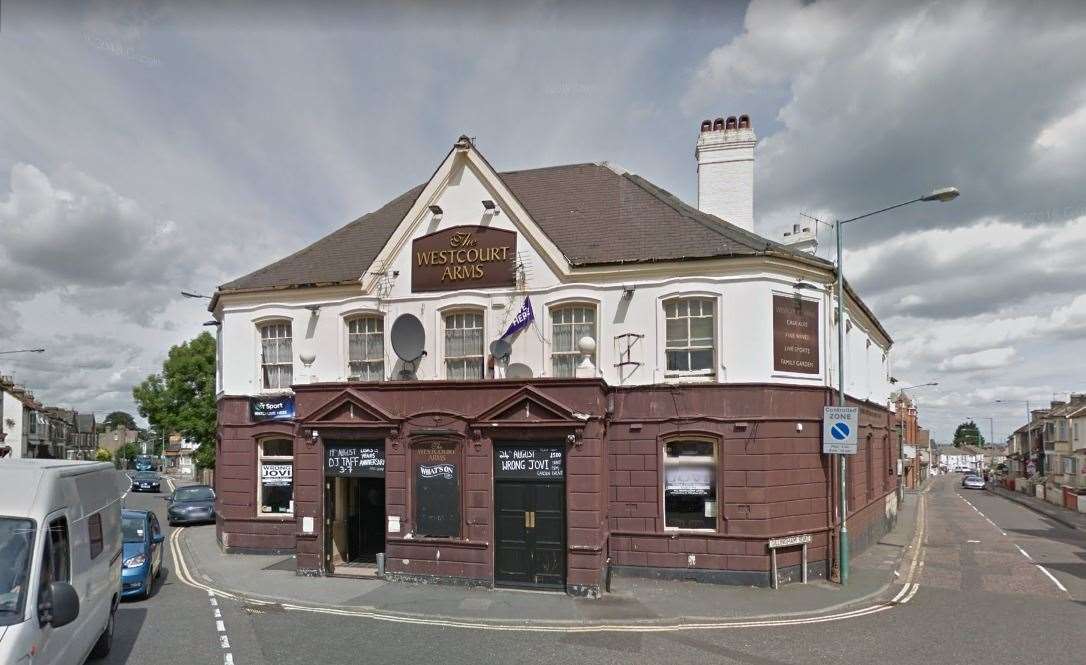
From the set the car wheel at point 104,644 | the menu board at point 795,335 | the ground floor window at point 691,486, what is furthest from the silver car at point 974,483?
the car wheel at point 104,644

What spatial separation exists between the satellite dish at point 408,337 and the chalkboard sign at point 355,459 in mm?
2457

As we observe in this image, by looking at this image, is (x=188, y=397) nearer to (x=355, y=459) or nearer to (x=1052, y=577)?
(x=355, y=459)

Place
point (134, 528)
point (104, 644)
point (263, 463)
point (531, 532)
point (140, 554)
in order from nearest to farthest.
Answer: point (104, 644)
point (140, 554)
point (134, 528)
point (531, 532)
point (263, 463)

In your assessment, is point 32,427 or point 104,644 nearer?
point 104,644

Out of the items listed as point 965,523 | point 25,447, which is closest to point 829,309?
point 965,523

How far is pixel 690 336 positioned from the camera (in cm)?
1733

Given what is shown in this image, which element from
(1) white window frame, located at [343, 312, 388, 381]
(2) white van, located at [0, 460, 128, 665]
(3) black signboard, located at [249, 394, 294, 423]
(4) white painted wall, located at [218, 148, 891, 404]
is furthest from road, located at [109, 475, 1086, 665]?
(1) white window frame, located at [343, 312, 388, 381]

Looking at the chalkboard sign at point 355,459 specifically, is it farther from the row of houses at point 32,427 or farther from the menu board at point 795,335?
the row of houses at point 32,427

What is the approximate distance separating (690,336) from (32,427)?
266 feet

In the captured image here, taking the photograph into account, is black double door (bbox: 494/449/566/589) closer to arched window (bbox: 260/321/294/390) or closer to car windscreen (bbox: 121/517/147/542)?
car windscreen (bbox: 121/517/147/542)

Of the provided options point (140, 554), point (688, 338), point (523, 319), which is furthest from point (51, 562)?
point (688, 338)

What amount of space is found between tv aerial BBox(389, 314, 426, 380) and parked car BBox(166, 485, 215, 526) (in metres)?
13.9

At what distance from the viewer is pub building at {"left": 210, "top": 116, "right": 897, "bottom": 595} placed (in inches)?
632

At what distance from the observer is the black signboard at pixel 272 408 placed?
2025 centimetres
